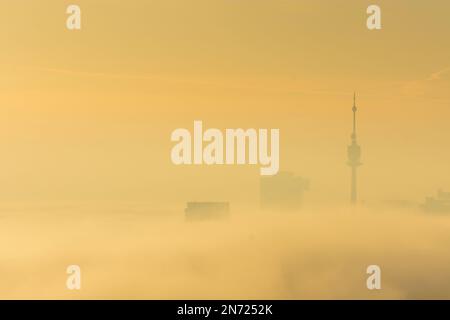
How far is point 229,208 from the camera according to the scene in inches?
5881

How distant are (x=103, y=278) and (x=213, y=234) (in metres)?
118

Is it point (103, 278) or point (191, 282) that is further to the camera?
point (191, 282)

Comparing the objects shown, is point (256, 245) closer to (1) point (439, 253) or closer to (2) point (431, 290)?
(2) point (431, 290)

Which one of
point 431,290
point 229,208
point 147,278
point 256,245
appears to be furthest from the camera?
point 229,208

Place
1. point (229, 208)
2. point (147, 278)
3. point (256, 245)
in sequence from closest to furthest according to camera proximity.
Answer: point (147, 278), point (256, 245), point (229, 208)

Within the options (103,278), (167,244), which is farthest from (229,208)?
(103,278)

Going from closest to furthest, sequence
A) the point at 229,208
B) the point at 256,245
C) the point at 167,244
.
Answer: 1. the point at 167,244
2. the point at 256,245
3. the point at 229,208

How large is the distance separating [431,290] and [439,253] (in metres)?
51.2
